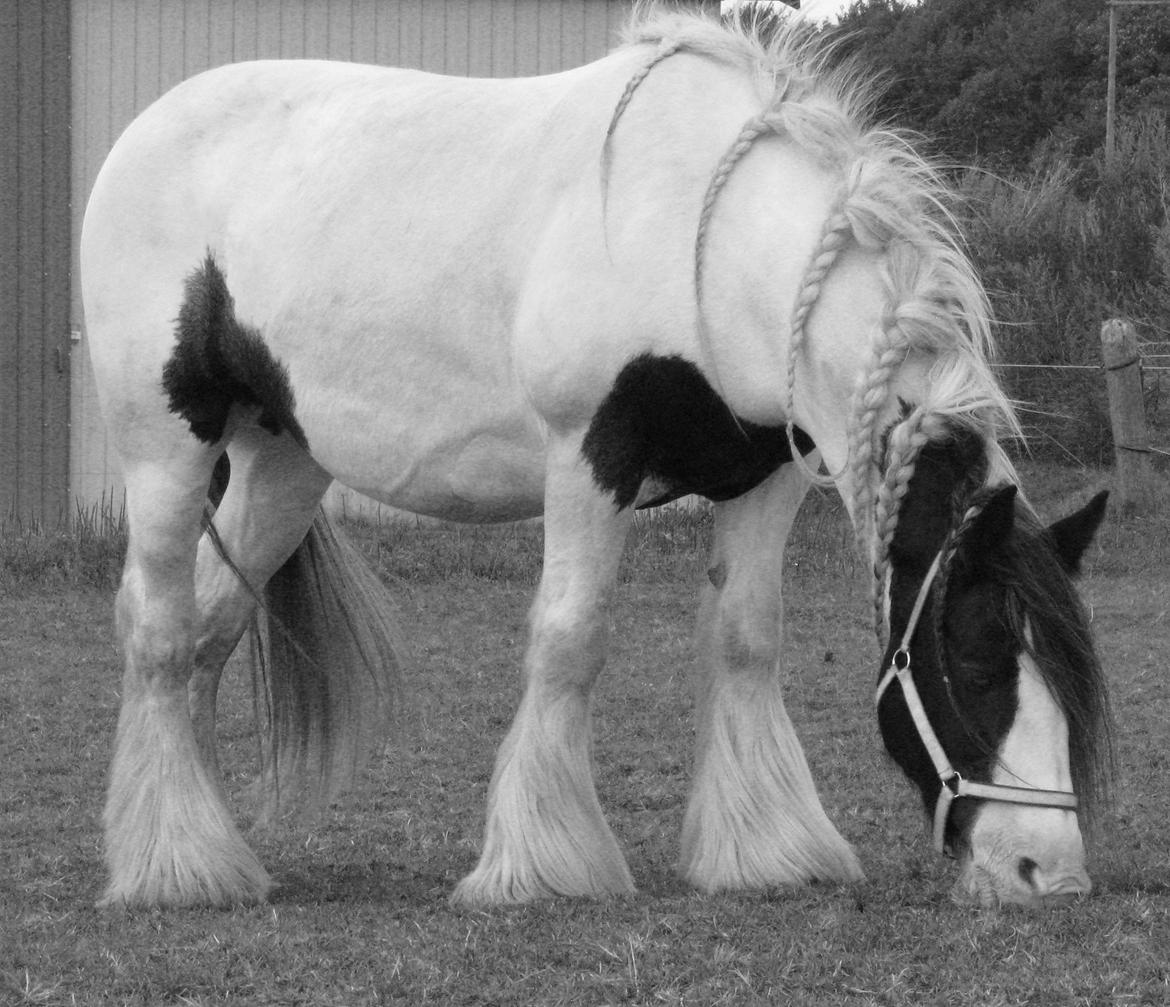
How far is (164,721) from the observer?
4379mm

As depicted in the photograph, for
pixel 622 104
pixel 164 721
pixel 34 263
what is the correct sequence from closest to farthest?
1. pixel 622 104
2. pixel 164 721
3. pixel 34 263

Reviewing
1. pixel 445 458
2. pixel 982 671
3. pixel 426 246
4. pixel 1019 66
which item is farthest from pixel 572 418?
pixel 1019 66

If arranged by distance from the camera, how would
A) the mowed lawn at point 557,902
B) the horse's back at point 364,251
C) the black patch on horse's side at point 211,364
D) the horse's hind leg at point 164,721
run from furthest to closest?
1. the black patch on horse's side at point 211,364
2. the horse's hind leg at point 164,721
3. the horse's back at point 364,251
4. the mowed lawn at point 557,902

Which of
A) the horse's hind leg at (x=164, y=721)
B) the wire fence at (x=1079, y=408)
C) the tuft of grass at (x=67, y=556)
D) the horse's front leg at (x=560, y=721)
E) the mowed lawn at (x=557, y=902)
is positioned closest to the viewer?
the mowed lawn at (x=557, y=902)

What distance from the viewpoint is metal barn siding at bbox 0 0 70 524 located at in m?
11.7

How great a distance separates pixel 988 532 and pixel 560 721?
1092 mm

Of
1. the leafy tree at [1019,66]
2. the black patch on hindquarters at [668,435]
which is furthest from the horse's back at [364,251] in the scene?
the leafy tree at [1019,66]

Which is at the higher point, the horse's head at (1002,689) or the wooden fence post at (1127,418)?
the horse's head at (1002,689)

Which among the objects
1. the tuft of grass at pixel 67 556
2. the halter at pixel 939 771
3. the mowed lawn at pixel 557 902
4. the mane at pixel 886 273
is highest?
the mane at pixel 886 273

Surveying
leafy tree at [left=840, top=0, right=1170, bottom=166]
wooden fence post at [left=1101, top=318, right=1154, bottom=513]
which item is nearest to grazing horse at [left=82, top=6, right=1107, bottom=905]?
wooden fence post at [left=1101, top=318, right=1154, bottom=513]

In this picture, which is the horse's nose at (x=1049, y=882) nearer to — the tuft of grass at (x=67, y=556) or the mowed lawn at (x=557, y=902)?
the mowed lawn at (x=557, y=902)

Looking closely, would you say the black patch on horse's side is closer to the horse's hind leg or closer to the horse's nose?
the horse's hind leg

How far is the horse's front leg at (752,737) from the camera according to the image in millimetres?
4000

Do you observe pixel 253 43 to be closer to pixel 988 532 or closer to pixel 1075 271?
pixel 1075 271
